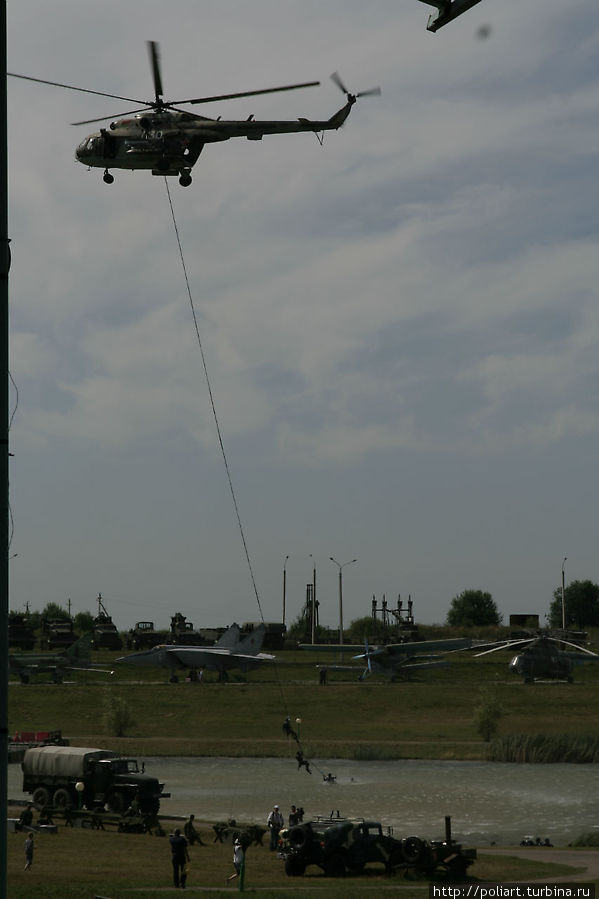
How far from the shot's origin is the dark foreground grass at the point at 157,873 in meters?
26.7

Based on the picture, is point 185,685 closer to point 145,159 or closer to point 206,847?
Result: point 206,847

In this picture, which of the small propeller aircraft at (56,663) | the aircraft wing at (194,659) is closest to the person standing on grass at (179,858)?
the small propeller aircraft at (56,663)

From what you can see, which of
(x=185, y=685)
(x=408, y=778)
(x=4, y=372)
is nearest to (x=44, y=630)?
(x=185, y=685)

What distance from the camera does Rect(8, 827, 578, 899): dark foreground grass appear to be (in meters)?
26.7

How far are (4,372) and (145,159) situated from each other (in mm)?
19934

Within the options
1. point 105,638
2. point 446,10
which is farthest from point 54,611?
point 446,10

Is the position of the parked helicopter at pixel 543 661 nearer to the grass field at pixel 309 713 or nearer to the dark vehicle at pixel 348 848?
the grass field at pixel 309 713

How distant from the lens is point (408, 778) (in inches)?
2121

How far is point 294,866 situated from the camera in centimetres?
3048

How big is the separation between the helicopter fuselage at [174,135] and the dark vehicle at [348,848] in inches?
659

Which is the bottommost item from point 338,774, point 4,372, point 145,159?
point 338,774

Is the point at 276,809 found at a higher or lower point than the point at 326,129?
lower

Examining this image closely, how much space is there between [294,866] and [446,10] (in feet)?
87.1

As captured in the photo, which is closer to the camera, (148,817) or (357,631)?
(148,817)
